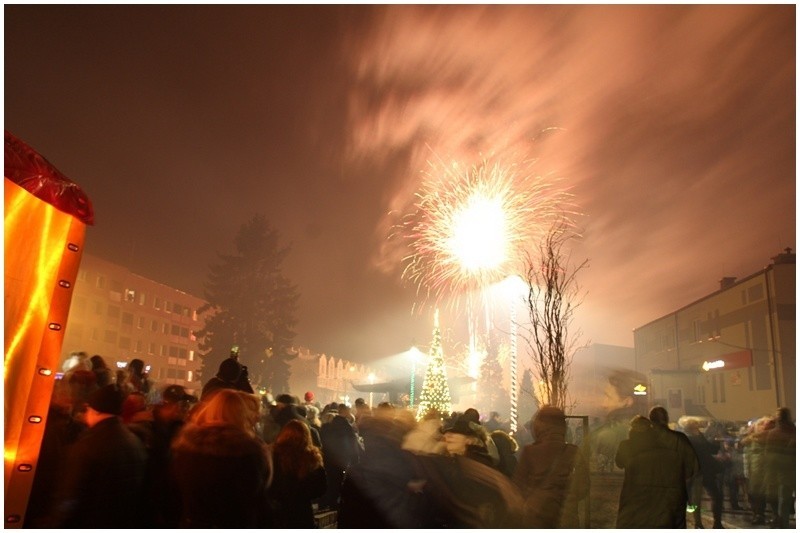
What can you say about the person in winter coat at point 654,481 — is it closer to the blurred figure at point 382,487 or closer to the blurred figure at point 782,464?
the blurred figure at point 382,487

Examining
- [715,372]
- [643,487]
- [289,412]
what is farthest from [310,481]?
[715,372]

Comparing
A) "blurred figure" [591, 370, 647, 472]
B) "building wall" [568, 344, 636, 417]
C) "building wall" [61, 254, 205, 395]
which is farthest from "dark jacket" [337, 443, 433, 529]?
"building wall" [568, 344, 636, 417]

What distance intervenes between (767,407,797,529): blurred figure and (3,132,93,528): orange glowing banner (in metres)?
10.6

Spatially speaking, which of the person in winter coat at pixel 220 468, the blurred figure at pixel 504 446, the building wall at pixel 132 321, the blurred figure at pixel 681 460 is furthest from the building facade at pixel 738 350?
the building wall at pixel 132 321

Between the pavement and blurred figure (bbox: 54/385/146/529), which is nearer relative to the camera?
blurred figure (bbox: 54/385/146/529)

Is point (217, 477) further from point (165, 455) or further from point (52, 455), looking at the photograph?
point (52, 455)

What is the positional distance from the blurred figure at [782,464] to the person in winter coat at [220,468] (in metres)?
9.15

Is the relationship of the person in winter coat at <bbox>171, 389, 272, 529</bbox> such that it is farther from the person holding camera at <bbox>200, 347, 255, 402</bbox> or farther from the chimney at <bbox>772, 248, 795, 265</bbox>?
the chimney at <bbox>772, 248, 795, 265</bbox>

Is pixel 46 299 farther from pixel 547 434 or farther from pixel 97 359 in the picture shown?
pixel 547 434

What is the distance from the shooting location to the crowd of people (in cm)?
454

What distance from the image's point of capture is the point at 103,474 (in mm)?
4520

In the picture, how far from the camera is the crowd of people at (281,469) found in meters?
4.54

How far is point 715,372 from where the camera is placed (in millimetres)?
44969

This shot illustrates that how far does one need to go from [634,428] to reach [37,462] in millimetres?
6027
